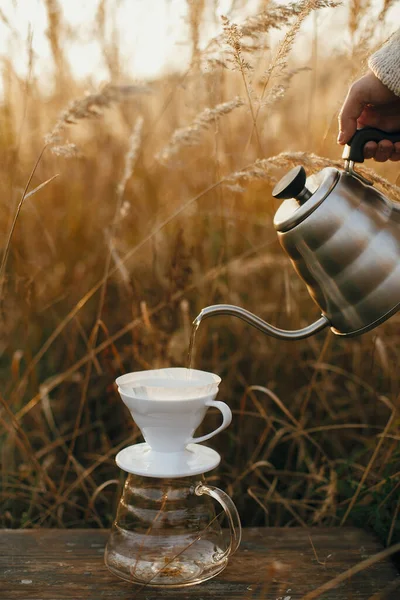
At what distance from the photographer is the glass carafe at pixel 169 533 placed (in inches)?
43.9

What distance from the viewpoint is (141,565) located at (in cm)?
112

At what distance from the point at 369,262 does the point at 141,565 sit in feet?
1.92

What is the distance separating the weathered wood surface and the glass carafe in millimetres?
21

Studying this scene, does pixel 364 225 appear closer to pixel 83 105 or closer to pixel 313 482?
pixel 83 105

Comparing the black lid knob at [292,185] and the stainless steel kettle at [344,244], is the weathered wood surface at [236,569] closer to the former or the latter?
the stainless steel kettle at [344,244]

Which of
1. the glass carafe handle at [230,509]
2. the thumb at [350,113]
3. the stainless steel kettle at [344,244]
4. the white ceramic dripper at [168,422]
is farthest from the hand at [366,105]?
the glass carafe handle at [230,509]

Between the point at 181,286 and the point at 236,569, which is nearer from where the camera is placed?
the point at 236,569

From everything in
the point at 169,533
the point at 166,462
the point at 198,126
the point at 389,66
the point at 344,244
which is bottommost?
the point at 169,533

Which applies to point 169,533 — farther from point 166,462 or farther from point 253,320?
point 253,320

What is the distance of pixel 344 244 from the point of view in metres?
1.08

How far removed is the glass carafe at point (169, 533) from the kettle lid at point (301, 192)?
17.2 inches

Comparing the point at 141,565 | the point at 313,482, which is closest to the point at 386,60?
the point at 141,565

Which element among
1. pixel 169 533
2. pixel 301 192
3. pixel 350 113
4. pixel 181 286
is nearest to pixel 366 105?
pixel 350 113

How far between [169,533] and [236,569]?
0.15 m
